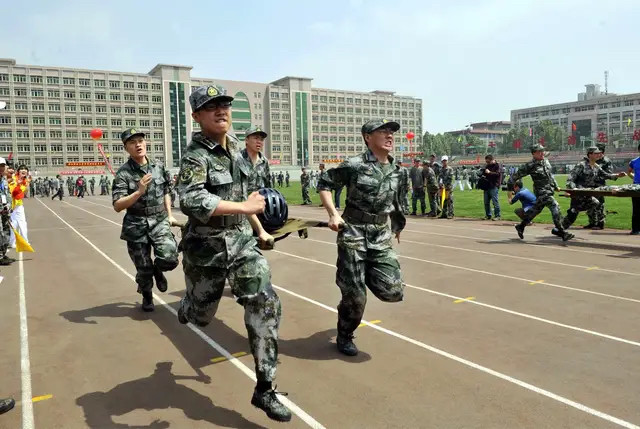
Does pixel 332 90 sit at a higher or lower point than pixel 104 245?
higher

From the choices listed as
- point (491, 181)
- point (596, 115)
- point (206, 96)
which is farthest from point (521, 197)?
point (596, 115)

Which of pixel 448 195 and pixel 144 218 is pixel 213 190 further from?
pixel 448 195

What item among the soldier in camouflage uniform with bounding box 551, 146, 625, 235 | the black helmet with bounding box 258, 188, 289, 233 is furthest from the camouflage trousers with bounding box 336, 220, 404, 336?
the soldier in camouflage uniform with bounding box 551, 146, 625, 235

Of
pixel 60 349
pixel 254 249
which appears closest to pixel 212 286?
pixel 254 249

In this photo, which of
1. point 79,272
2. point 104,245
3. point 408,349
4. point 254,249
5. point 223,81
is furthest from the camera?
point 223,81

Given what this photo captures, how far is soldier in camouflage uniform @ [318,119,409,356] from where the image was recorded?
4.69m

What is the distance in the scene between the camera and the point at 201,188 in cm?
345

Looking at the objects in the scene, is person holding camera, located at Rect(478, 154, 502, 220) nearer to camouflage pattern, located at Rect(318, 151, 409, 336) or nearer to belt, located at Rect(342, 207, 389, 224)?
camouflage pattern, located at Rect(318, 151, 409, 336)

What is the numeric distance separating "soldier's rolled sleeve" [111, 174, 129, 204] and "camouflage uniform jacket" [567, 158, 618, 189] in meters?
11.2

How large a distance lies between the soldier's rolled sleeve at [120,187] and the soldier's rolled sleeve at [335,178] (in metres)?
2.76

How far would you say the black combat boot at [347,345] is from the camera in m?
4.75

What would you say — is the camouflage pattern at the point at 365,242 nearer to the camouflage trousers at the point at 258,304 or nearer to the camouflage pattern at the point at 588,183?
the camouflage trousers at the point at 258,304

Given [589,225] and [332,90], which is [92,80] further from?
[589,225]

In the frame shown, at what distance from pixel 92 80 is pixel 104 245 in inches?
4445
